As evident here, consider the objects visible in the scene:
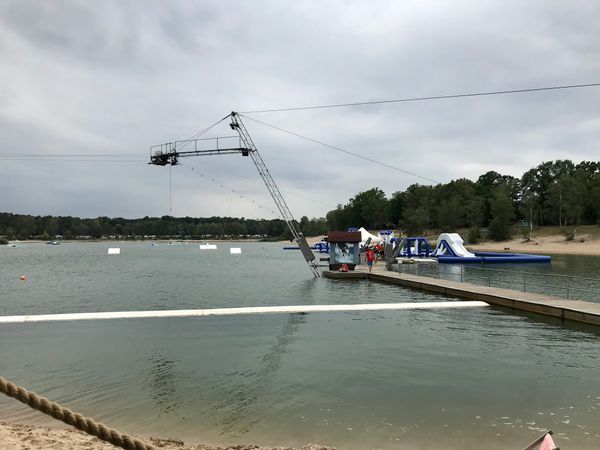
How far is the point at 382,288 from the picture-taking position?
107 feet

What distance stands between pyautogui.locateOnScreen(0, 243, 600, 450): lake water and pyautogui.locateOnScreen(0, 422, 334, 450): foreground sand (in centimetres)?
52

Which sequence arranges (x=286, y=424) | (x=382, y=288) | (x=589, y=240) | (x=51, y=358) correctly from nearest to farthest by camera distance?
(x=286, y=424), (x=51, y=358), (x=382, y=288), (x=589, y=240)

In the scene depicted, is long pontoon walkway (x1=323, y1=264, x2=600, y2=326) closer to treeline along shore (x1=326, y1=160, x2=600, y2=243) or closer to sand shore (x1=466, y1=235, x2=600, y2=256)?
sand shore (x1=466, y1=235, x2=600, y2=256)

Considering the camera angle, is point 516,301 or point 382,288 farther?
point 382,288

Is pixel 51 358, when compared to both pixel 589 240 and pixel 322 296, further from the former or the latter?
pixel 589 240

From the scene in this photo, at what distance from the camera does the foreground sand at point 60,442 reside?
23.8 ft

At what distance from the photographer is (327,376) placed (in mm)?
11781

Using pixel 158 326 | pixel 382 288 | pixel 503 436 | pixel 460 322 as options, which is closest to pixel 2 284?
pixel 158 326

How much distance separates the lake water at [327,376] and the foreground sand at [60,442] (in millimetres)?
520

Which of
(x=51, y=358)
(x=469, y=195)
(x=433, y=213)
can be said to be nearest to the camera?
(x=51, y=358)

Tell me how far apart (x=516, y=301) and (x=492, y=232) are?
109582 mm

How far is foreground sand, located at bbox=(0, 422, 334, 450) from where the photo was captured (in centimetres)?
726

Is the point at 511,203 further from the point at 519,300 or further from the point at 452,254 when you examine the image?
the point at 519,300

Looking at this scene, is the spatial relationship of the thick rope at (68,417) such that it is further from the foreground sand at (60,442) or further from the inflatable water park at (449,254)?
the inflatable water park at (449,254)
